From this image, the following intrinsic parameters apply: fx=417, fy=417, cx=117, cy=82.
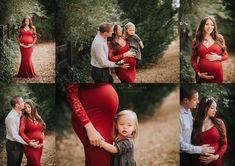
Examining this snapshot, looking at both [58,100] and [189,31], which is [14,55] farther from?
[189,31]

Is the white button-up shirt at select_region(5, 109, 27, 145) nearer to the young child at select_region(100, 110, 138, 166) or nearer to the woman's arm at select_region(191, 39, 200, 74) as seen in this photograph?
the young child at select_region(100, 110, 138, 166)

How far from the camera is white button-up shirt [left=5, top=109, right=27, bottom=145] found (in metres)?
3.06

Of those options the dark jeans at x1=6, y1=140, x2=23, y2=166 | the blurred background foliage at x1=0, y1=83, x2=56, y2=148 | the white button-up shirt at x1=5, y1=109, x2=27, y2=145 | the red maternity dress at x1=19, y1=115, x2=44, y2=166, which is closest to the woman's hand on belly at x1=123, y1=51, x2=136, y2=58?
the blurred background foliage at x1=0, y1=83, x2=56, y2=148

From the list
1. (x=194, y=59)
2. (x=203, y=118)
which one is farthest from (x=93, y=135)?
(x=194, y=59)

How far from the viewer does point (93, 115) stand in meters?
3.03

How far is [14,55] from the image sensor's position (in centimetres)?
308

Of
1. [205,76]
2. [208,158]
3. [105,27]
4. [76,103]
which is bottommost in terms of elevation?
[208,158]

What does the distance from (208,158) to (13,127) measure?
1435 mm

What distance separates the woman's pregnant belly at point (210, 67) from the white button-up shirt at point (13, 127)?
139cm

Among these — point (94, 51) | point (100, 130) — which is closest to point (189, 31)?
point (94, 51)

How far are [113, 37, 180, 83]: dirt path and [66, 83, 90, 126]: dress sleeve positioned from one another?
31 centimetres

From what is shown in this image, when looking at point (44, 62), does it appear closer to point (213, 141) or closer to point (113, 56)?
point (113, 56)

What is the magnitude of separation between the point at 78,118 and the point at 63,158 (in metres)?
0.32

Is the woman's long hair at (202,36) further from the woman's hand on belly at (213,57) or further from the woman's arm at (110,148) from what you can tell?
the woman's arm at (110,148)
